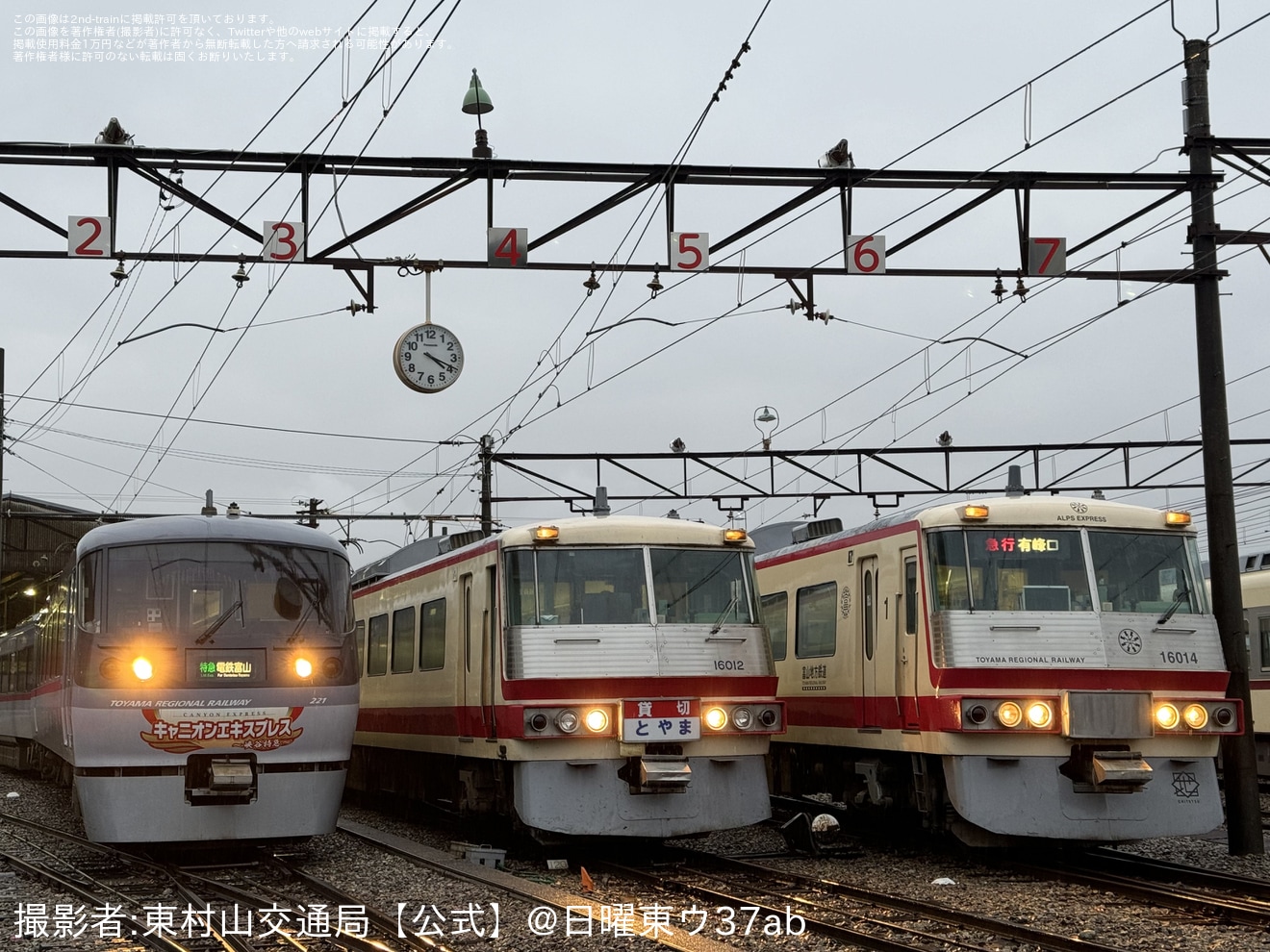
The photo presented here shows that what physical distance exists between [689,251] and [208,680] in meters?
6.42

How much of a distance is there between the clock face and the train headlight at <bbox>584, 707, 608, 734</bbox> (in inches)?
256

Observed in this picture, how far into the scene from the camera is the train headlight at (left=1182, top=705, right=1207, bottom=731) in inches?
503

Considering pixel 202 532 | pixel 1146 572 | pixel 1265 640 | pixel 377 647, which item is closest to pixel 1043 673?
pixel 1146 572

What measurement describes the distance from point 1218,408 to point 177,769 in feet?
32.4

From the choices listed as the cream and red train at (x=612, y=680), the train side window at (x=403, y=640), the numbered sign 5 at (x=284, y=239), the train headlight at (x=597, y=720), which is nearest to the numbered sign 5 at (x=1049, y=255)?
the cream and red train at (x=612, y=680)

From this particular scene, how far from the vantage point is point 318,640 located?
13.9 meters

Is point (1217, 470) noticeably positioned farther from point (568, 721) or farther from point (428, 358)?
point (428, 358)

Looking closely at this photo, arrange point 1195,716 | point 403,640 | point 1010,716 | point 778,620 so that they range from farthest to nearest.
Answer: point 403,640 → point 778,620 → point 1195,716 → point 1010,716

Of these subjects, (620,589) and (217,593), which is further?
(620,589)

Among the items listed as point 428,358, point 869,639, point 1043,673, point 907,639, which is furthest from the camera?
point 428,358

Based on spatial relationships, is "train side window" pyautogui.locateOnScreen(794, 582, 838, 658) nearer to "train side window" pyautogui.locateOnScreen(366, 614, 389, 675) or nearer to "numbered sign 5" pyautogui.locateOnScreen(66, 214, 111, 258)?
"train side window" pyautogui.locateOnScreen(366, 614, 389, 675)

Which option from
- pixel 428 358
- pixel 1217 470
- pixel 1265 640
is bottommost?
pixel 1265 640

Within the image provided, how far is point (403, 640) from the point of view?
18.1m

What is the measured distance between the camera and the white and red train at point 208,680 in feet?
42.3
